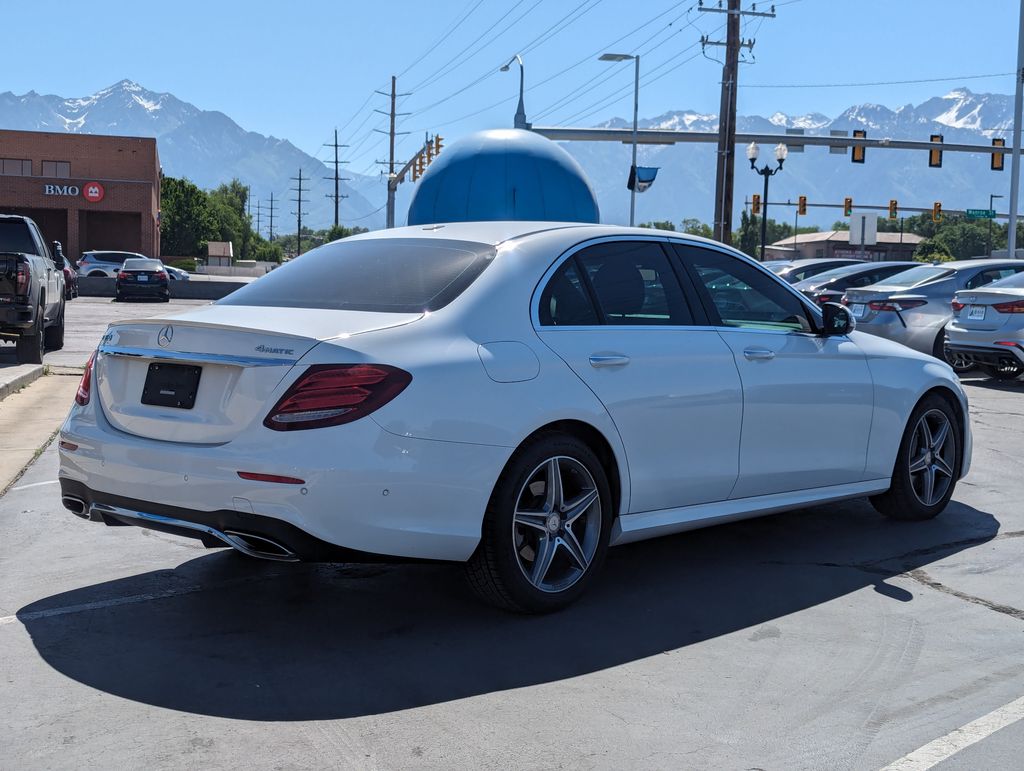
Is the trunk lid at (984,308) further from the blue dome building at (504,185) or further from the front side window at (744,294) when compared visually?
the front side window at (744,294)

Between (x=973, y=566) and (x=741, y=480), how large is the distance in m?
1.30

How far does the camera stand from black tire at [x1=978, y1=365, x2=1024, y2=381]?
14.5 metres

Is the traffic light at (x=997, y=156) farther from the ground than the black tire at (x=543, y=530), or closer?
farther from the ground

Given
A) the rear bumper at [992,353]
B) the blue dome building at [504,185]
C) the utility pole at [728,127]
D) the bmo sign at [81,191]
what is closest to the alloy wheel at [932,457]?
the rear bumper at [992,353]

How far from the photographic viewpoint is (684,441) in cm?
527

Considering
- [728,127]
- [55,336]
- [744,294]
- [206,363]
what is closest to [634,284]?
[744,294]

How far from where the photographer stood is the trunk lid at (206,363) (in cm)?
432

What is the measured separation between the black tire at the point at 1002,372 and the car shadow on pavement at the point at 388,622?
9.00m

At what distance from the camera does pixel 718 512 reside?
5492 mm

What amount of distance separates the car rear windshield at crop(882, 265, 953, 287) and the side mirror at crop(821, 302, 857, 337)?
34.6ft

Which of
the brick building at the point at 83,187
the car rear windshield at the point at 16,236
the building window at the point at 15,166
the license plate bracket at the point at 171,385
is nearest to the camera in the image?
the license plate bracket at the point at 171,385

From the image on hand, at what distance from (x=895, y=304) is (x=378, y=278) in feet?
40.4

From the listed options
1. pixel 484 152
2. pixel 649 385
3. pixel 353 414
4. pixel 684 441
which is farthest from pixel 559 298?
pixel 484 152

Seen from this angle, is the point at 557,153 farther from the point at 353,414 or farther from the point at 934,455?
the point at 353,414
